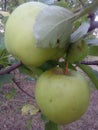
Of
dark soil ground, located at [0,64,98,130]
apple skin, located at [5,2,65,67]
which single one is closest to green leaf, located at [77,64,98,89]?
apple skin, located at [5,2,65,67]

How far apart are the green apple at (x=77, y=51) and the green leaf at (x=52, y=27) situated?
5 cm

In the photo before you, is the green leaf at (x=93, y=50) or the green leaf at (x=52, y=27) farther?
the green leaf at (x=93, y=50)

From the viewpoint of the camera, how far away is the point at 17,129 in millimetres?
2922

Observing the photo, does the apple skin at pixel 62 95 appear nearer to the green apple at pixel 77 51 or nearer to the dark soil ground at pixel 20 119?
the green apple at pixel 77 51

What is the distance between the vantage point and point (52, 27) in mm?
510

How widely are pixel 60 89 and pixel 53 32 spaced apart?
0.11m

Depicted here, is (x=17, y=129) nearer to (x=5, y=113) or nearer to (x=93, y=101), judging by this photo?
(x=5, y=113)

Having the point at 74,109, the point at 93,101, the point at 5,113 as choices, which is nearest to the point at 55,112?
the point at 74,109

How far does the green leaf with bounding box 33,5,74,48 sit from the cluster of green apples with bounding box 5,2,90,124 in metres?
0.02

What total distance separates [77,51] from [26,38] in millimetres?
126

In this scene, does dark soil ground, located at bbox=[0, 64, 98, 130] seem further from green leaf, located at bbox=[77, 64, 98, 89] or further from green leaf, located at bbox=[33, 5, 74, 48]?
green leaf, located at bbox=[33, 5, 74, 48]

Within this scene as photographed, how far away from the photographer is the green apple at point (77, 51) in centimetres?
59

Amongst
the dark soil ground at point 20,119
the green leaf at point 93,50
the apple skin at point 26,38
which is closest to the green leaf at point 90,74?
the green leaf at point 93,50

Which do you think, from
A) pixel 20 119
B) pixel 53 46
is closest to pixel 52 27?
pixel 53 46
